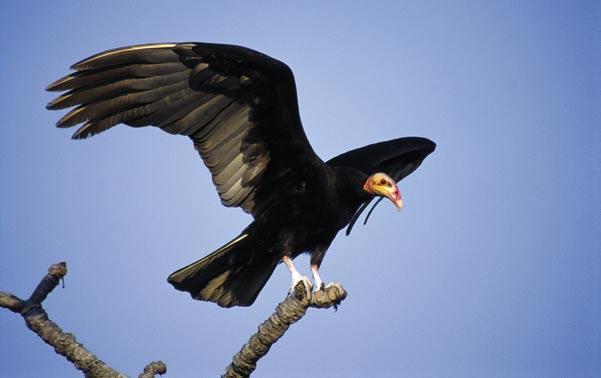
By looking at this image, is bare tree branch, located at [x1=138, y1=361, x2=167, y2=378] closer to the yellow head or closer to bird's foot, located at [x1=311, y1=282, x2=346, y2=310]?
bird's foot, located at [x1=311, y1=282, x2=346, y2=310]

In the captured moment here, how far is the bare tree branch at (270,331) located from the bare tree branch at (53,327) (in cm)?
76

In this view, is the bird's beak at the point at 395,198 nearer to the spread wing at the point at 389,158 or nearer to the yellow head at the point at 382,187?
the yellow head at the point at 382,187

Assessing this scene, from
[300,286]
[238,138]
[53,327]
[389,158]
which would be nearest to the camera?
[53,327]

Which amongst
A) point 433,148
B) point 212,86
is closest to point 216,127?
point 212,86

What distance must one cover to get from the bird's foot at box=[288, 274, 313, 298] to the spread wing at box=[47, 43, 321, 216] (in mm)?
857

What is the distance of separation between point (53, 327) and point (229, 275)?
224 centimetres

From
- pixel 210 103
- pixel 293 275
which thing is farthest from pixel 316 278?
pixel 210 103

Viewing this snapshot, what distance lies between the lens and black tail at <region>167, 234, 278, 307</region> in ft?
18.9

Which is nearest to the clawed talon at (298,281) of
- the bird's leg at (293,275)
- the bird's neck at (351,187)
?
the bird's leg at (293,275)

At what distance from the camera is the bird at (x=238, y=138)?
5.04 meters

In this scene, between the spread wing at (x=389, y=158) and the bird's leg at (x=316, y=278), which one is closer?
the bird's leg at (x=316, y=278)

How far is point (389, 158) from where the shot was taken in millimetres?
7000

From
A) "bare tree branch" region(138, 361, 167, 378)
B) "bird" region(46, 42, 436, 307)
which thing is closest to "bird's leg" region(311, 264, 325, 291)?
"bird" region(46, 42, 436, 307)

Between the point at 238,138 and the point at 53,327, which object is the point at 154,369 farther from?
the point at 238,138
